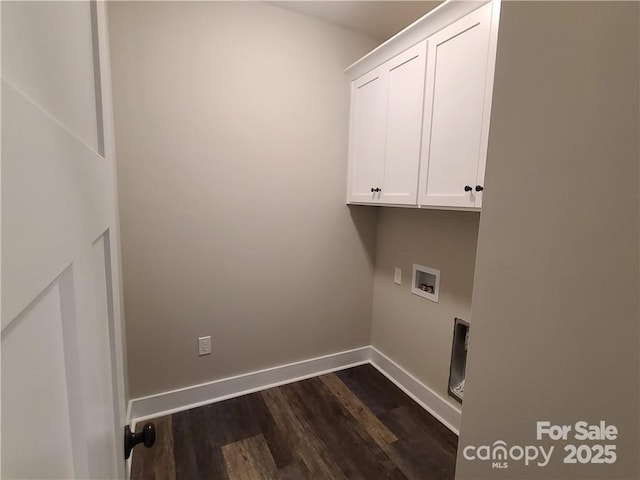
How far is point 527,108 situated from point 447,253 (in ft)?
4.59

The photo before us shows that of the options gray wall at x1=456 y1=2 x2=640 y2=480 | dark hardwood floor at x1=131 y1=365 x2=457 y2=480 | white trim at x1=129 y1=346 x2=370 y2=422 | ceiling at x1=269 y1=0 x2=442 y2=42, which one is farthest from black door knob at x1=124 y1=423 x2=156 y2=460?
ceiling at x1=269 y1=0 x2=442 y2=42

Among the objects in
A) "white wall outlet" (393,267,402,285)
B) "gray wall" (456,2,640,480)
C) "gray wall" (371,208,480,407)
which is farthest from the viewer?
"white wall outlet" (393,267,402,285)

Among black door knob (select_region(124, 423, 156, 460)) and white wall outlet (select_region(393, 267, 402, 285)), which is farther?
white wall outlet (select_region(393, 267, 402, 285))

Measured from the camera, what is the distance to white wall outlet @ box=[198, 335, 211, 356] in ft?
5.94

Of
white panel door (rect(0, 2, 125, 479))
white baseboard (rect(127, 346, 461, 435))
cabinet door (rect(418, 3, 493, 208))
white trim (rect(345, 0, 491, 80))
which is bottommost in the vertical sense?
white baseboard (rect(127, 346, 461, 435))

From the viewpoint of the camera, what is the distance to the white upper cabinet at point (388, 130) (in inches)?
59.7

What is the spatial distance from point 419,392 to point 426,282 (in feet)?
2.42

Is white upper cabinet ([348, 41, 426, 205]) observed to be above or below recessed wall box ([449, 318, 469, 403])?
above

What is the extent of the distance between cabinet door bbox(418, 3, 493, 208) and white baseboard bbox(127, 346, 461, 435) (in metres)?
1.28

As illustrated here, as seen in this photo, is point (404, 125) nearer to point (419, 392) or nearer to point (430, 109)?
point (430, 109)

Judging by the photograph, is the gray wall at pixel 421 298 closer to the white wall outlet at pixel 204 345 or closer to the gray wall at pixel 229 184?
the gray wall at pixel 229 184

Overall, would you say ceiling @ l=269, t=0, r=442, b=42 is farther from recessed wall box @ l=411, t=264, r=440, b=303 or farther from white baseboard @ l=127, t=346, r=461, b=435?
white baseboard @ l=127, t=346, r=461, b=435

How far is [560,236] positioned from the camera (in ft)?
1.24

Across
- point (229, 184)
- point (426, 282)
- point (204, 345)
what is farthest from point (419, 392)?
point (229, 184)
